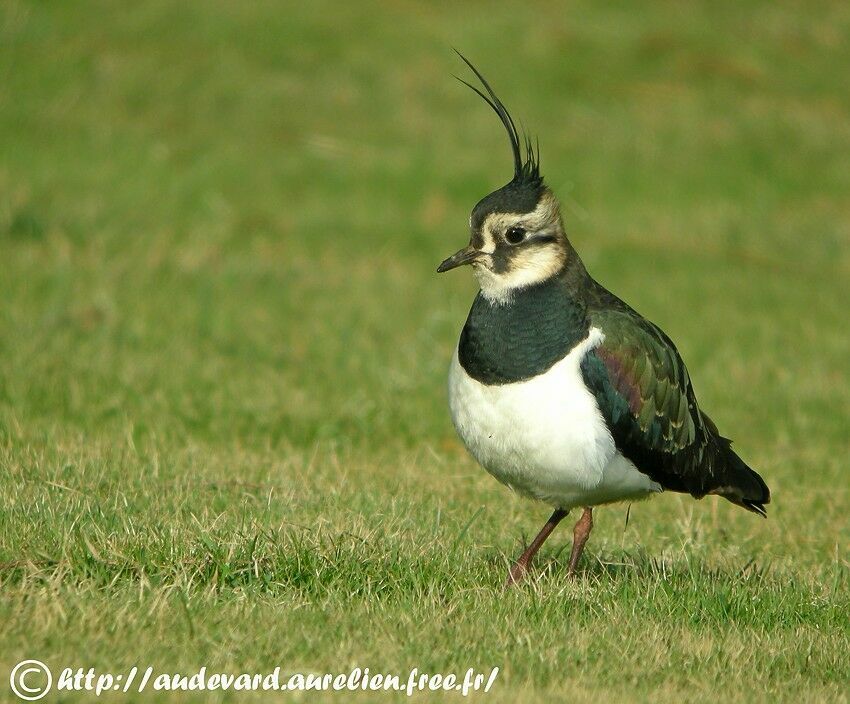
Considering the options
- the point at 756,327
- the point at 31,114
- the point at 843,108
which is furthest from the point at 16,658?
the point at 843,108

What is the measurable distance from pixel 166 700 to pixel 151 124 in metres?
11.6

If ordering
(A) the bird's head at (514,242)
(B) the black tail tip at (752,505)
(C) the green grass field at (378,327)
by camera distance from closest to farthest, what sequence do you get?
(C) the green grass field at (378,327) < (A) the bird's head at (514,242) < (B) the black tail tip at (752,505)

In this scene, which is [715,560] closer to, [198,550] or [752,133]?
[198,550]

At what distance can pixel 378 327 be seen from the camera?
1037 centimetres

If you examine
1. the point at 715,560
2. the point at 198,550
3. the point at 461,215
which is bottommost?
the point at 461,215

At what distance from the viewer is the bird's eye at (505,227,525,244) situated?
5.73 metres

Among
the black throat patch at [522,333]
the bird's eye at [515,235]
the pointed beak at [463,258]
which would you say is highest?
the bird's eye at [515,235]

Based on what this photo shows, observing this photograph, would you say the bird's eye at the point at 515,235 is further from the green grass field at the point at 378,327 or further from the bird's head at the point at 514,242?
the green grass field at the point at 378,327

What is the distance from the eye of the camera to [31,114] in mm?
14359

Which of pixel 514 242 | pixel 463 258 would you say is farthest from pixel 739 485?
pixel 463 258

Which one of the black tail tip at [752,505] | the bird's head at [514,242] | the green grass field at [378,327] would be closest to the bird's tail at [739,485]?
the black tail tip at [752,505]

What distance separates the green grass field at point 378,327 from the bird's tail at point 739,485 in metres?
0.28

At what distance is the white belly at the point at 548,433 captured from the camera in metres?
5.23

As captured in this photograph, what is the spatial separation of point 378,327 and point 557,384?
204 inches
